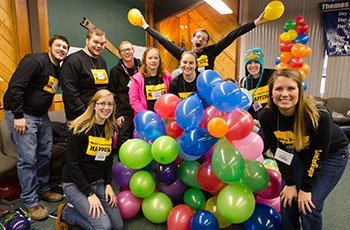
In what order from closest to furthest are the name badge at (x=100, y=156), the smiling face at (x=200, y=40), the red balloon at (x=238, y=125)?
the red balloon at (x=238, y=125) < the name badge at (x=100, y=156) < the smiling face at (x=200, y=40)

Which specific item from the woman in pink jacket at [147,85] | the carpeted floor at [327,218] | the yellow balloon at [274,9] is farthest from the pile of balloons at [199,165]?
the yellow balloon at [274,9]

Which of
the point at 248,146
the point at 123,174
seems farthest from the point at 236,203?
the point at 123,174

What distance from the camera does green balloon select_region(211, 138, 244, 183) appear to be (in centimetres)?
168

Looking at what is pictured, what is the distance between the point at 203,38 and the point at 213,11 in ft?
13.4

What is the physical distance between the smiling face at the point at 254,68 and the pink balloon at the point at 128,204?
161 centimetres

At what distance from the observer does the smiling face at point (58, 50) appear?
2279mm

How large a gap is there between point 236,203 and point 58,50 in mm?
1916

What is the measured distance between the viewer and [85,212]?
190 centimetres

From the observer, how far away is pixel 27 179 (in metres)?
2.32

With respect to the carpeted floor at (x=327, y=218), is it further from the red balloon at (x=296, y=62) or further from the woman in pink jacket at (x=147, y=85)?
the red balloon at (x=296, y=62)

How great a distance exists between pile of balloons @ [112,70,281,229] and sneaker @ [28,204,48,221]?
2.31ft

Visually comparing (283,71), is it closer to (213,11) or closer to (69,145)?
(69,145)

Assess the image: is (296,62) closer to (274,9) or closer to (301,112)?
(274,9)

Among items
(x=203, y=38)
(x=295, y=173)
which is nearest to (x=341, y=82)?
(x=203, y=38)
